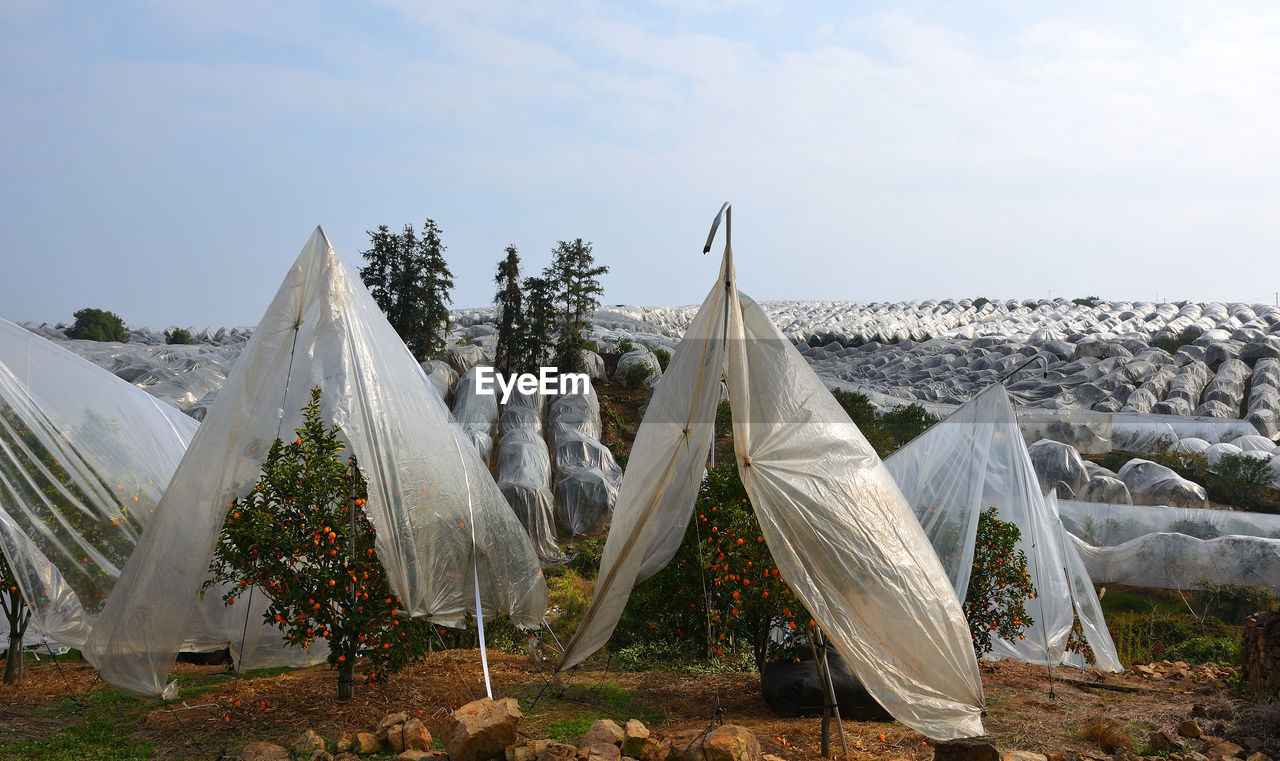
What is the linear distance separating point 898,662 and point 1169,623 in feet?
36.4

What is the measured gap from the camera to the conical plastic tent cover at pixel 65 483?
749 centimetres

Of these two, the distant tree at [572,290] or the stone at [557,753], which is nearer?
the stone at [557,753]

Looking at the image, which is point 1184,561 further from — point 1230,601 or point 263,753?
point 263,753

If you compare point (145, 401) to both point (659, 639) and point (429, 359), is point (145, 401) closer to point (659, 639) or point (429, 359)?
point (659, 639)

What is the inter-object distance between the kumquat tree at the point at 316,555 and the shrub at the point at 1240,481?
22.2m

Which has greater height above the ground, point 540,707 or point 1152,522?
point 1152,522

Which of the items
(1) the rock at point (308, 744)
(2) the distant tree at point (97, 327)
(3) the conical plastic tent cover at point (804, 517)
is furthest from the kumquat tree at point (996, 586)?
(2) the distant tree at point (97, 327)

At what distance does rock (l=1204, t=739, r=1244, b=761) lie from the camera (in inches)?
245

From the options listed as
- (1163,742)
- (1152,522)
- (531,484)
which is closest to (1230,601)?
(1152,522)

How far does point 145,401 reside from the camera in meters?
9.77

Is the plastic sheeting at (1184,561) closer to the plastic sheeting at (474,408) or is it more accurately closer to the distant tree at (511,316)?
the plastic sheeting at (474,408)

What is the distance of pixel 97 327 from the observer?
4000 centimetres

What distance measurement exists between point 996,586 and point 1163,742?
102 inches

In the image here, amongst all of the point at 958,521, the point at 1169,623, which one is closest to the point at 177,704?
the point at 958,521
